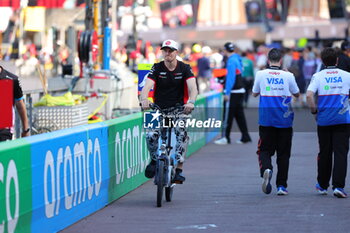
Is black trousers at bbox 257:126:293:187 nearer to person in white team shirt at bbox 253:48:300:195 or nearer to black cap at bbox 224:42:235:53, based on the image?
person in white team shirt at bbox 253:48:300:195

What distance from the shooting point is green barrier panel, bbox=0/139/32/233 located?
7547mm

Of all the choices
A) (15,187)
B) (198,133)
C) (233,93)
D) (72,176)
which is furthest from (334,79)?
(233,93)

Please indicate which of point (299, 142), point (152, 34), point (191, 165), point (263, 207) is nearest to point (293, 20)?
point (152, 34)

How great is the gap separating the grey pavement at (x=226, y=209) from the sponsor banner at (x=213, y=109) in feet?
19.2

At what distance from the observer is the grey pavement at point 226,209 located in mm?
9305

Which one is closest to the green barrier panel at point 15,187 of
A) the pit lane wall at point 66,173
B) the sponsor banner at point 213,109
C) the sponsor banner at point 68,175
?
the pit lane wall at point 66,173

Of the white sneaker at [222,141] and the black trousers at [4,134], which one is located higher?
the black trousers at [4,134]

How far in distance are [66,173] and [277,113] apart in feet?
10.9

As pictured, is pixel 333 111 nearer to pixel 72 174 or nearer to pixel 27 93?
pixel 72 174

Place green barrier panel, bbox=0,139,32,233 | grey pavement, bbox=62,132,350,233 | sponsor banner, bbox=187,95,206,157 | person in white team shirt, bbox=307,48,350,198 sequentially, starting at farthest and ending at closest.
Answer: sponsor banner, bbox=187,95,206,157
person in white team shirt, bbox=307,48,350,198
grey pavement, bbox=62,132,350,233
green barrier panel, bbox=0,139,32,233

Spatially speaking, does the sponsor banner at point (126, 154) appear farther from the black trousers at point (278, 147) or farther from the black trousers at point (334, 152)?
the black trousers at point (334, 152)

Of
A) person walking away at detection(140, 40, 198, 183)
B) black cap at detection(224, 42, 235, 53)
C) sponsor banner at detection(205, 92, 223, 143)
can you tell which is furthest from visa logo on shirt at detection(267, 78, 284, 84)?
sponsor banner at detection(205, 92, 223, 143)

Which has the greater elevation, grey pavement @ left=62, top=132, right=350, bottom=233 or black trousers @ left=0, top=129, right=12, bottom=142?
black trousers @ left=0, top=129, right=12, bottom=142

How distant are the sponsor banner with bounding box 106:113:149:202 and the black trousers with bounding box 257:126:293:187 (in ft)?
5.14
